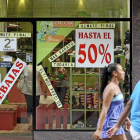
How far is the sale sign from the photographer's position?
765cm

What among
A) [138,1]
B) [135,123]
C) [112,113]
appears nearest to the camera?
[135,123]

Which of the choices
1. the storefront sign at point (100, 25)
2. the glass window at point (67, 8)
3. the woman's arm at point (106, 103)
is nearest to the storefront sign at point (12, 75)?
the glass window at point (67, 8)

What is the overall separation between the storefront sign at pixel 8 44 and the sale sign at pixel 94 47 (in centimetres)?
141

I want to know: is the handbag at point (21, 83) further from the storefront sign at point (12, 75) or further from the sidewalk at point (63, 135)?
the sidewalk at point (63, 135)

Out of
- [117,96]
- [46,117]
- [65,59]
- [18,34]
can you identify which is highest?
[18,34]

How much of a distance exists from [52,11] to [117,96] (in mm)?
3378

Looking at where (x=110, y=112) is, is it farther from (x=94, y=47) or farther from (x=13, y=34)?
(x=13, y=34)

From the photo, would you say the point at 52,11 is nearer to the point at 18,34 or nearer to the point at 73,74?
the point at 18,34

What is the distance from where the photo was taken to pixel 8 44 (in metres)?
7.75

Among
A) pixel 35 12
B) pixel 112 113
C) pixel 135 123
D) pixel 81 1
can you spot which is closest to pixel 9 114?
pixel 35 12

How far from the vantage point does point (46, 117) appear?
774 centimetres

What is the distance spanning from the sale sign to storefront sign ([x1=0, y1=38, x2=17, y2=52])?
1415 millimetres

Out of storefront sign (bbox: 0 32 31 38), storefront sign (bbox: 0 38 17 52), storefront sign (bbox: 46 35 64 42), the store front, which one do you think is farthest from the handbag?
storefront sign (bbox: 46 35 64 42)

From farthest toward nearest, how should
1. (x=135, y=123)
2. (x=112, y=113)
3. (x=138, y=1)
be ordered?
(x=138, y=1) < (x=112, y=113) < (x=135, y=123)
